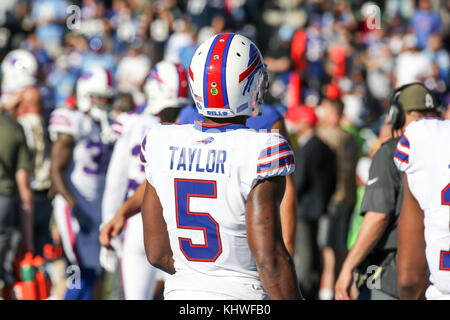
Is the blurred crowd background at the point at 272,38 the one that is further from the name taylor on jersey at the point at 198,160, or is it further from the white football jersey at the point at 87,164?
the name taylor on jersey at the point at 198,160

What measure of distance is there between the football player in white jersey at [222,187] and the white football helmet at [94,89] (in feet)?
11.9

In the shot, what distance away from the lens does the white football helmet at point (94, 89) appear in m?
6.69

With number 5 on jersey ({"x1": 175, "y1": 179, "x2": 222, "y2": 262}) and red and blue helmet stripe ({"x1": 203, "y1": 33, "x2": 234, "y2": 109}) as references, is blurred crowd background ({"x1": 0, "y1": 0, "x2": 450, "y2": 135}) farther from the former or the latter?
number 5 on jersey ({"x1": 175, "y1": 179, "x2": 222, "y2": 262})

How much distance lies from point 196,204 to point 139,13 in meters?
14.8

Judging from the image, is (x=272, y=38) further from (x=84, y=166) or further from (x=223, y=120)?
(x=223, y=120)

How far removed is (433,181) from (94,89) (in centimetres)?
410

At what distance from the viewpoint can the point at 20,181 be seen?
6.86 metres

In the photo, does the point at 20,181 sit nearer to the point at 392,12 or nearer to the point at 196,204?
the point at 196,204

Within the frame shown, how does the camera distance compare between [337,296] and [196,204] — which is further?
[337,296]

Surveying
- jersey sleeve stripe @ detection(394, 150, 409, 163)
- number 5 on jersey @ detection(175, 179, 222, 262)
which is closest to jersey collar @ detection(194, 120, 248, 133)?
number 5 on jersey @ detection(175, 179, 222, 262)

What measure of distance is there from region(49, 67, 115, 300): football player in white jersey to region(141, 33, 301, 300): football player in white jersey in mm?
3145

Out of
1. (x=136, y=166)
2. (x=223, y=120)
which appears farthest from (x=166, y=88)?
(x=223, y=120)

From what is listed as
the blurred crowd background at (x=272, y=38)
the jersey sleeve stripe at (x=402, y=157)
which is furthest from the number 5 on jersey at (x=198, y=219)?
the blurred crowd background at (x=272, y=38)
